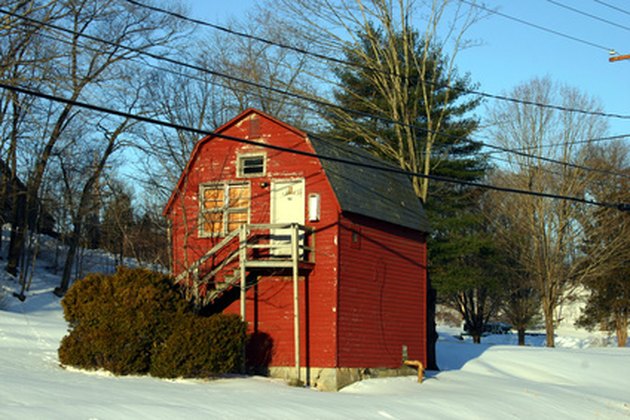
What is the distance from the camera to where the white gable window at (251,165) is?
23.2 m

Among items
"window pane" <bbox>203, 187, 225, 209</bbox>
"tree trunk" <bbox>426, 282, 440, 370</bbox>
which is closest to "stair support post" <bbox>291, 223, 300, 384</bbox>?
"window pane" <bbox>203, 187, 225, 209</bbox>

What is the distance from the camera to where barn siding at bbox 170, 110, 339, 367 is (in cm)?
2178

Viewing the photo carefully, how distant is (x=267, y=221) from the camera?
2284 cm

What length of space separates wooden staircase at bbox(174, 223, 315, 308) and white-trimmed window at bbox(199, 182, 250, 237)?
0.61 m

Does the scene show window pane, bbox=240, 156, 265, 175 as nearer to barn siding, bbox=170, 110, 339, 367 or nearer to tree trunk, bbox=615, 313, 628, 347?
barn siding, bbox=170, 110, 339, 367

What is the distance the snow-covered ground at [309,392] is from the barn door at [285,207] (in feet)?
12.7

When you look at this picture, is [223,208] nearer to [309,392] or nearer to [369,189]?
[369,189]

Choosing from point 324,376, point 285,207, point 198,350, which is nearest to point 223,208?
point 285,207

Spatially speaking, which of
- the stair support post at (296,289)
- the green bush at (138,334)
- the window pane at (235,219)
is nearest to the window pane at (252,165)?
the window pane at (235,219)

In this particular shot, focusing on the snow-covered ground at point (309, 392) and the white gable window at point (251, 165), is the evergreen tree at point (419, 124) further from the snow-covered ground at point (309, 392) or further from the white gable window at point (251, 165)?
the white gable window at point (251, 165)

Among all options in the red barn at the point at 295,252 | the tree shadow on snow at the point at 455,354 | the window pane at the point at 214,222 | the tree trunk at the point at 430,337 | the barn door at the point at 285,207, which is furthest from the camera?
the tree shadow on snow at the point at 455,354

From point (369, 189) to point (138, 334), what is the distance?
862cm

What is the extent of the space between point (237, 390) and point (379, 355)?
6618mm

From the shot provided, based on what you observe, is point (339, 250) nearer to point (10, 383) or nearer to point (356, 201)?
point (356, 201)
